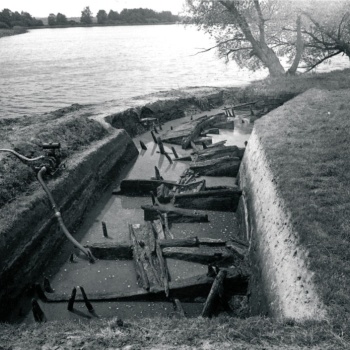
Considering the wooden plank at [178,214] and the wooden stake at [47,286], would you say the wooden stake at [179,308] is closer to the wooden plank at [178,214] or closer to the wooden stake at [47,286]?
the wooden stake at [47,286]

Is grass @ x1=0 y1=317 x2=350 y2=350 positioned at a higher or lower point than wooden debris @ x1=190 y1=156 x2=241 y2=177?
higher

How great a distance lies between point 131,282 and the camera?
26.3ft

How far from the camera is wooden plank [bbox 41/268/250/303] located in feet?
23.6

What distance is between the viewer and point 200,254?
26.9ft

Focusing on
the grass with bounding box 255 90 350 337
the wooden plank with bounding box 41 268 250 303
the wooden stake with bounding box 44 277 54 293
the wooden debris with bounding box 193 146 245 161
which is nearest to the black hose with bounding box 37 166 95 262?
the wooden stake with bounding box 44 277 54 293

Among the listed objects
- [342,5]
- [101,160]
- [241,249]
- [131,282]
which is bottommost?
[131,282]

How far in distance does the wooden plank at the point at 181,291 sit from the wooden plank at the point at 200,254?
0.79m

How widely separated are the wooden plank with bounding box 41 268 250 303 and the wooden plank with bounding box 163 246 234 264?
79 centimetres

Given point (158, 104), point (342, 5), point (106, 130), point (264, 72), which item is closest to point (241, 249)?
point (106, 130)

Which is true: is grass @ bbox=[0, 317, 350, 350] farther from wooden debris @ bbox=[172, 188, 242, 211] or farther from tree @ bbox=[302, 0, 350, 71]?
tree @ bbox=[302, 0, 350, 71]

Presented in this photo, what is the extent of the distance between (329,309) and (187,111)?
66.1ft

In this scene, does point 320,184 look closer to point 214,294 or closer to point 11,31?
point 214,294

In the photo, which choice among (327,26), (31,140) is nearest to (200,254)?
(31,140)

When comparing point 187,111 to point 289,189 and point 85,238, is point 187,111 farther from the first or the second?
point 289,189
